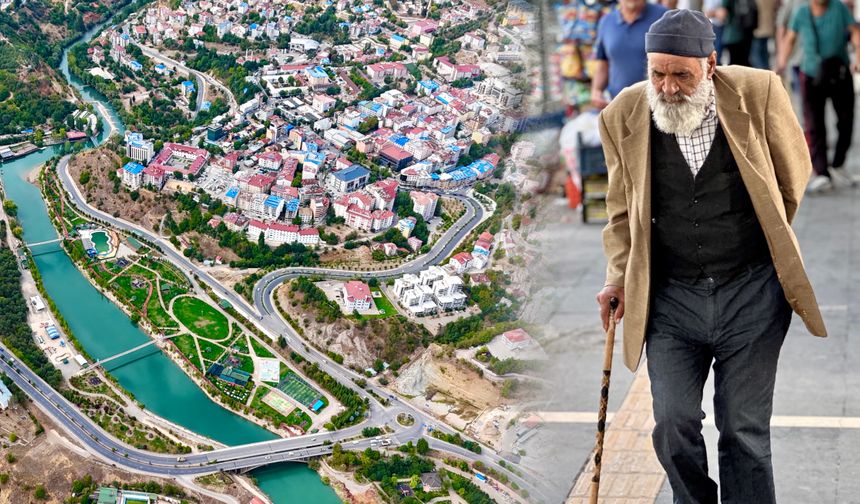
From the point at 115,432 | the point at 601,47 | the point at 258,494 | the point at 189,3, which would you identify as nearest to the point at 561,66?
the point at 601,47

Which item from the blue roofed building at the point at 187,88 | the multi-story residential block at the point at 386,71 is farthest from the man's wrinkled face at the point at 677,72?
the blue roofed building at the point at 187,88

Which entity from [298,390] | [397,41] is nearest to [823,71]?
[298,390]

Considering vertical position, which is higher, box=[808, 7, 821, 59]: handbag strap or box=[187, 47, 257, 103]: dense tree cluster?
box=[808, 7, 821, 59]: handbag strap

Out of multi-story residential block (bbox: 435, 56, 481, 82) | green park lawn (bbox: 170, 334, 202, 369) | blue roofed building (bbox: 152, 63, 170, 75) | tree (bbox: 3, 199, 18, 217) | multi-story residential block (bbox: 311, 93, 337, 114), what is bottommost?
green park lawn (bbox: 170, 334, 202, 369)

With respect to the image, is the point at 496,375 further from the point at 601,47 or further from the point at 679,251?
the point at 679,251

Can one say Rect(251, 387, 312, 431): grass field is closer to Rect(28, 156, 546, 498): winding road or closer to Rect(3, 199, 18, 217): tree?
Rect(28, 156, 546, 498): winding road

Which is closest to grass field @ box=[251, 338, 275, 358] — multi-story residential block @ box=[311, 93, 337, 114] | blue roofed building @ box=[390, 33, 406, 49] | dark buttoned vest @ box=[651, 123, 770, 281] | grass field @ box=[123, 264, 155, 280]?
grass field @ box=[123, 264, 155, 280]
